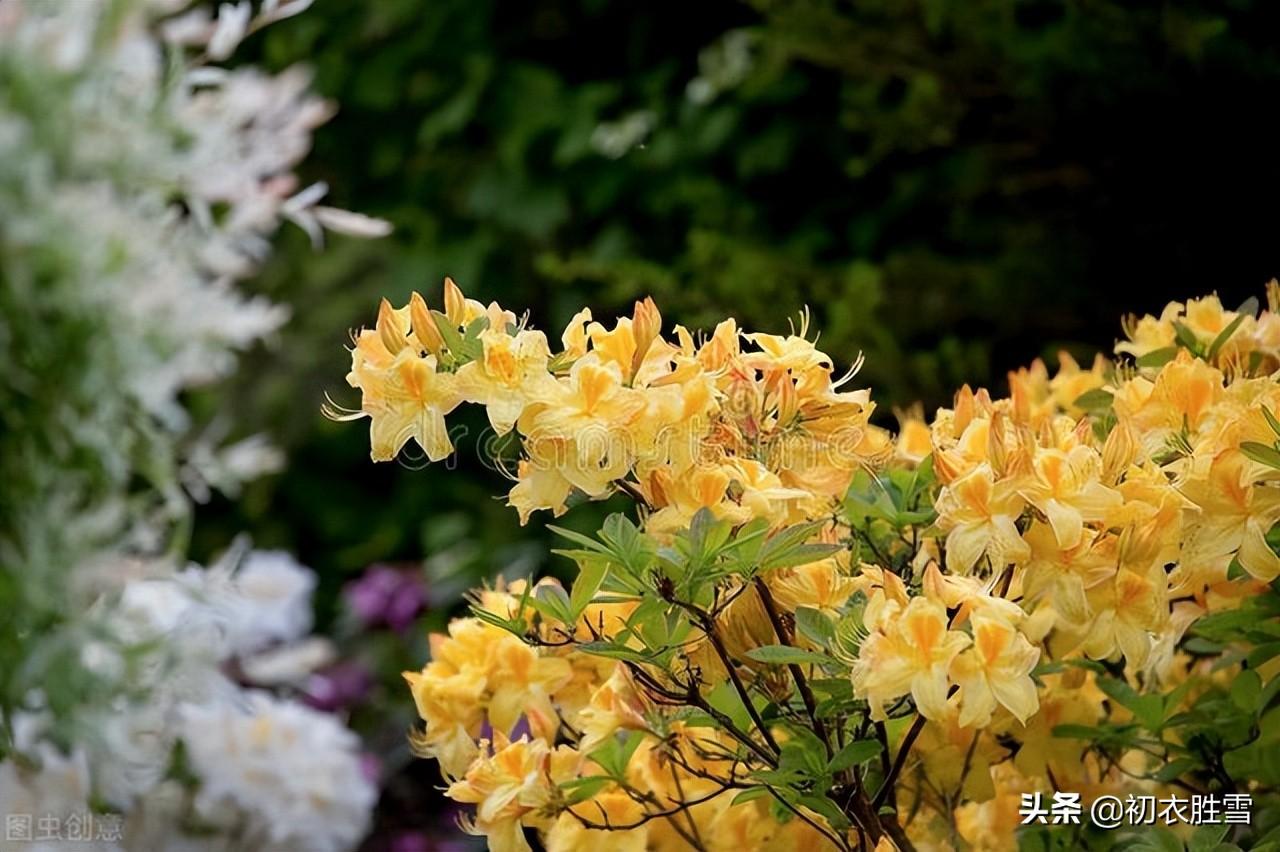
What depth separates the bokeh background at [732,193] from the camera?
2.08 m

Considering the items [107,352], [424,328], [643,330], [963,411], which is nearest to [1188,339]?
[963,411]

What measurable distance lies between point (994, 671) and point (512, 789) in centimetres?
31

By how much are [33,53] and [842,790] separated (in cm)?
68

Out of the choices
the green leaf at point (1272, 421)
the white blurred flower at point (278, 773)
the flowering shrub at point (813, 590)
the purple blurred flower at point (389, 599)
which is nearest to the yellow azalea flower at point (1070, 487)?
the flowering shrub at point (813, 590)

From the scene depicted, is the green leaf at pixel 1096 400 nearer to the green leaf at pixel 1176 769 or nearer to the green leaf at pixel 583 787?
the green leaf at pixel 1176 769

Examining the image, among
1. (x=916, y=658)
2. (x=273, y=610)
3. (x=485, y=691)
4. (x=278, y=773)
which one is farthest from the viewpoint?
(x=273, y=610)

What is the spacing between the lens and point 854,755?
0.89 m

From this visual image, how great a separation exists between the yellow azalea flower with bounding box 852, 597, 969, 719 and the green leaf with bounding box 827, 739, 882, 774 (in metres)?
0.07

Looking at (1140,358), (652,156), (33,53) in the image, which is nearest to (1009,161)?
(652,156)

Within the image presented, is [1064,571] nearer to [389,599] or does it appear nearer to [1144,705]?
[1144,705]

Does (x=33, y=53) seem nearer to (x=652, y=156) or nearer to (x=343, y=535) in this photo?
(x=652, y=156)

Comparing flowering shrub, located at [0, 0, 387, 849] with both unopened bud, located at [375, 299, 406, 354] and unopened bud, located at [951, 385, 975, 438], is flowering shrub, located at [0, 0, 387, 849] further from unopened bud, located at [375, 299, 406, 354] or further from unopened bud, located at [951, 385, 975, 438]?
unopened bud, located at [951, 385, 975, 438]

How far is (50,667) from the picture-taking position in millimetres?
1005

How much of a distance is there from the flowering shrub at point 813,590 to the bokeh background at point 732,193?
528 millimetres
